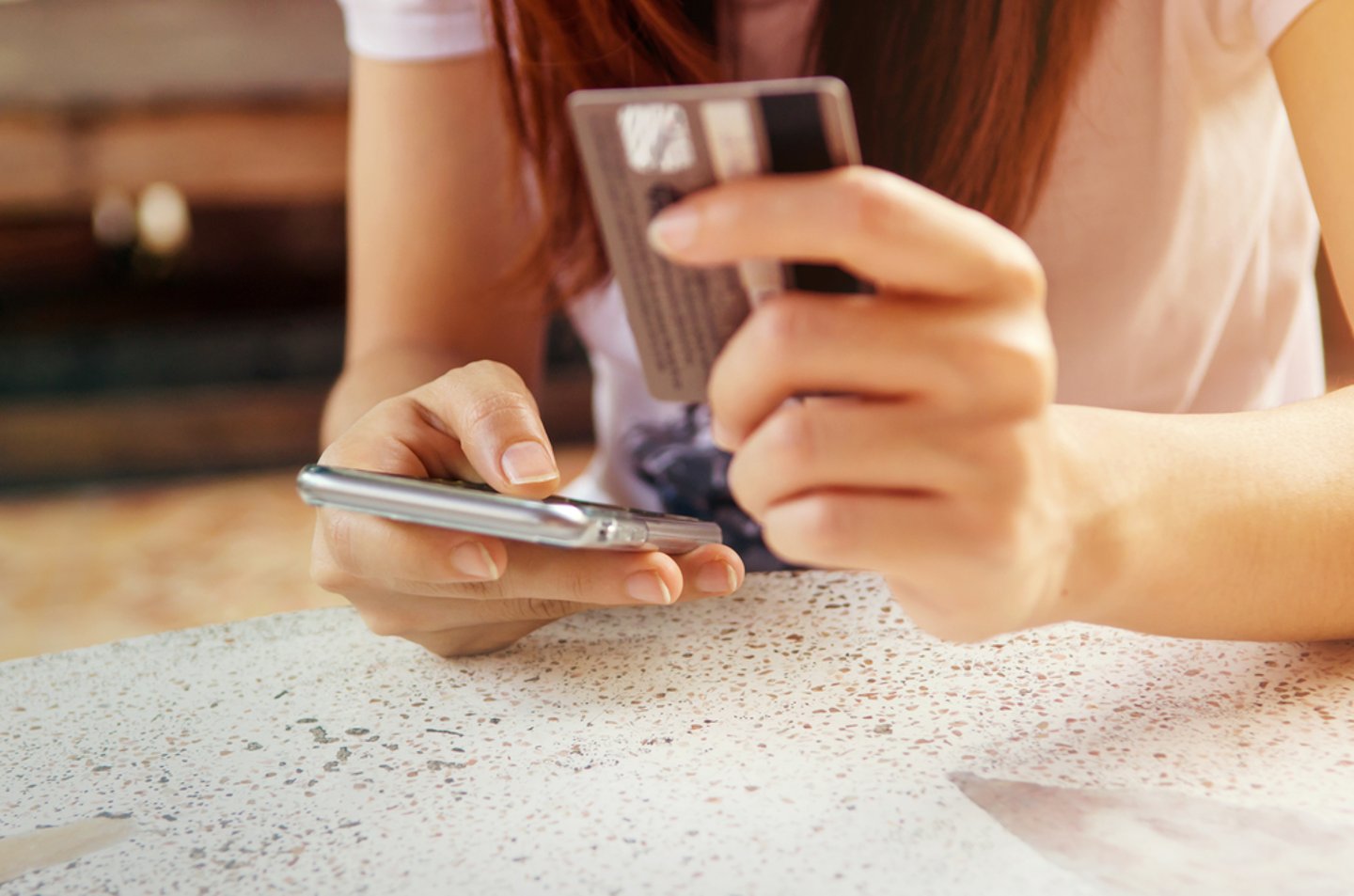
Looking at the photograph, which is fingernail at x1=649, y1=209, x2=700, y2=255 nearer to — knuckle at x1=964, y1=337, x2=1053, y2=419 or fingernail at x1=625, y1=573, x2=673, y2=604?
knuckle at x1=964, y1=337, x2=1053, y2=419

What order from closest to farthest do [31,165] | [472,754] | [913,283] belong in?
[913,283], [472,754], [31,165]

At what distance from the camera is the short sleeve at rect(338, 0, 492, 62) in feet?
2.60

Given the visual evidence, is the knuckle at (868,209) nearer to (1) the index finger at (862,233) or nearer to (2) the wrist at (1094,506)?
(1) the index finger at (862,233)

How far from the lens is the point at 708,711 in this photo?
0.46 m

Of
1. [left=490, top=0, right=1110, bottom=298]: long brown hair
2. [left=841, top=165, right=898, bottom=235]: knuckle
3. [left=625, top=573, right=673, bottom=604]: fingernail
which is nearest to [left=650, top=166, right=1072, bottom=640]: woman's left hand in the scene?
[left=841, top=165, right=898, bottom=235]: knuckle

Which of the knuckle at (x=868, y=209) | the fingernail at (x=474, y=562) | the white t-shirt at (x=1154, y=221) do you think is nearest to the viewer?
the knuckle at (x=868, y=209)

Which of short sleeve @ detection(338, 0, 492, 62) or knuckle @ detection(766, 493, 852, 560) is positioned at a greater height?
short sleeve @ detection(338, 0, 492, 62)

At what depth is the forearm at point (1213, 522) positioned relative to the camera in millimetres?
400

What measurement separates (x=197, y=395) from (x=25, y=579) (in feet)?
1.71

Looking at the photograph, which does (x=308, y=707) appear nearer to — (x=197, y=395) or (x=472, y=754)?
(x=472, y=754)

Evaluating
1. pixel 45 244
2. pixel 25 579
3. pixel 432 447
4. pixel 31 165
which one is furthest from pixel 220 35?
pixel 432 447

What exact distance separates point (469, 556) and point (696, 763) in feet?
0.41

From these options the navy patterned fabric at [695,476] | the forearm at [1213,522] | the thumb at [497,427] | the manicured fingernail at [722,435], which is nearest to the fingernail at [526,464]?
the thumb at [497,427]

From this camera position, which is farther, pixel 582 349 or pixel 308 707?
pixel 582 349
